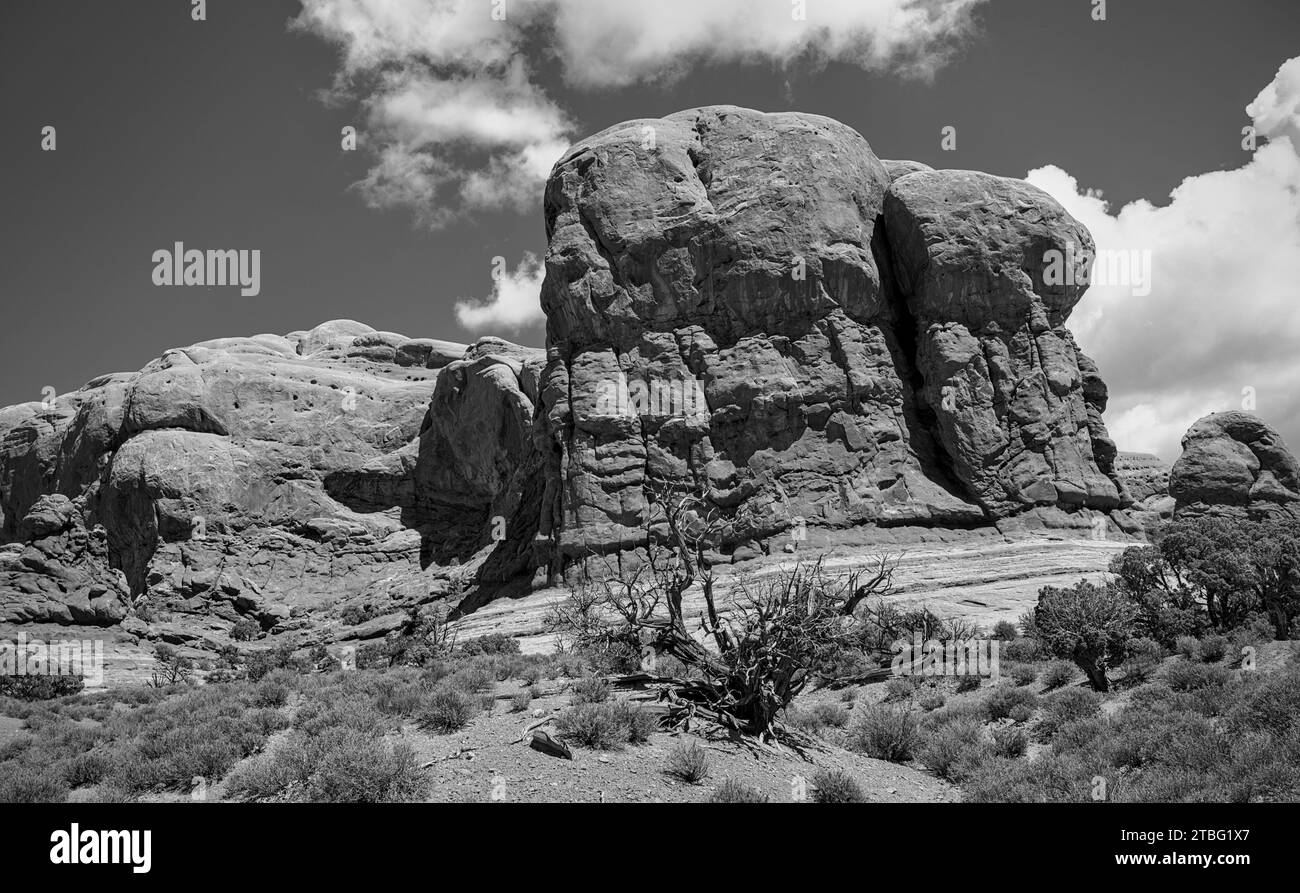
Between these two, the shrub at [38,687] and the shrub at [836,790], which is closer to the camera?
the shrub at [836,790]

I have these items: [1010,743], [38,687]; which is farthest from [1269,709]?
[38,687]

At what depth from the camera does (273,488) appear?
160 feet

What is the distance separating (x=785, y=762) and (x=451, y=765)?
170 inches

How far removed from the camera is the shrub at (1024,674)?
17.6 meters

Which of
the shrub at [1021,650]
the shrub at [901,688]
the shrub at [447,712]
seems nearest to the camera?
the shrub at [447,712]

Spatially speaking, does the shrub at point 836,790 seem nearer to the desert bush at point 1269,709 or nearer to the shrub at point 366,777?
the shrub at point 366,777

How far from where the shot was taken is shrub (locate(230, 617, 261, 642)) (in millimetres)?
39688

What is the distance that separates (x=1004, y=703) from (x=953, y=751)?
3814mm

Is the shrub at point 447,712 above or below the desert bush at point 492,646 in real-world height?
above
